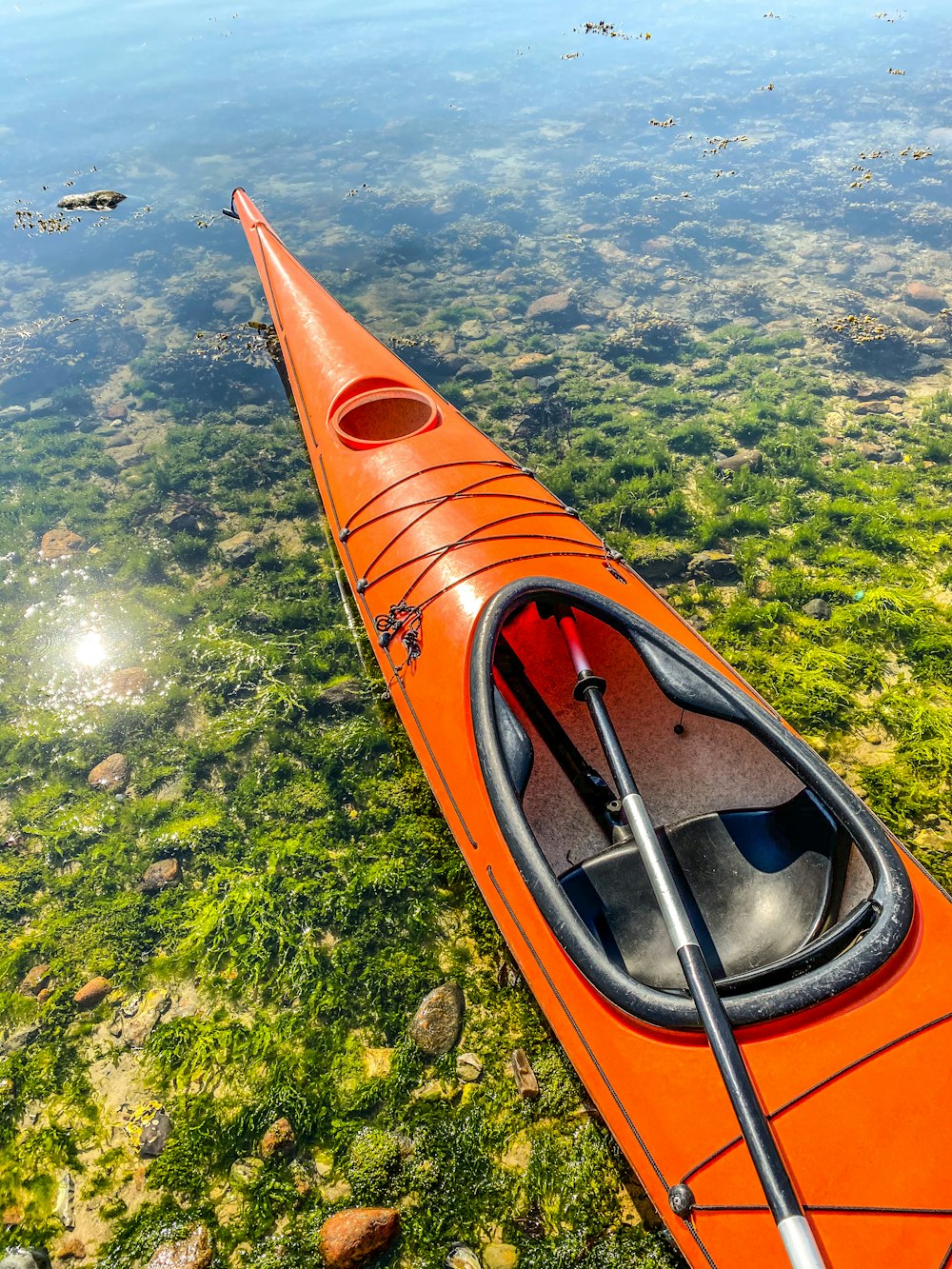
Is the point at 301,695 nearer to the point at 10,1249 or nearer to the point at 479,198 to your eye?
the point at 10,1249

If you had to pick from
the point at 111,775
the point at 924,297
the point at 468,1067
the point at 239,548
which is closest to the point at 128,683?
the point at 111,775

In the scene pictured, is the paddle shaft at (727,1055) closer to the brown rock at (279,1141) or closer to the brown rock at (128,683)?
the brown rock at (279,1141)

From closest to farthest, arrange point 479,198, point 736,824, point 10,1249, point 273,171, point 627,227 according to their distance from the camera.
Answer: point 10,1249
point 736,824
point 627,227
point 479,198
point 273,171

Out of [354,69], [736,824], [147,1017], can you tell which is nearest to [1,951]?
[147,1017]

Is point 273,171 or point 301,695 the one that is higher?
point 273,171

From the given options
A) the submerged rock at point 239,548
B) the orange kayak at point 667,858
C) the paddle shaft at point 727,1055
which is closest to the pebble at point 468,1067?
the orange kayak at point 667,858

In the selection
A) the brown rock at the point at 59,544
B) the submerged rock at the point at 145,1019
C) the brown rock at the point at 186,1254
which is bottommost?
the brown rock at the point at 186,1254

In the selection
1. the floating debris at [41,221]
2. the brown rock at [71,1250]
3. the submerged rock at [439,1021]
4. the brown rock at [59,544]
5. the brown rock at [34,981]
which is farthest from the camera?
the floating debris at [41,221]
